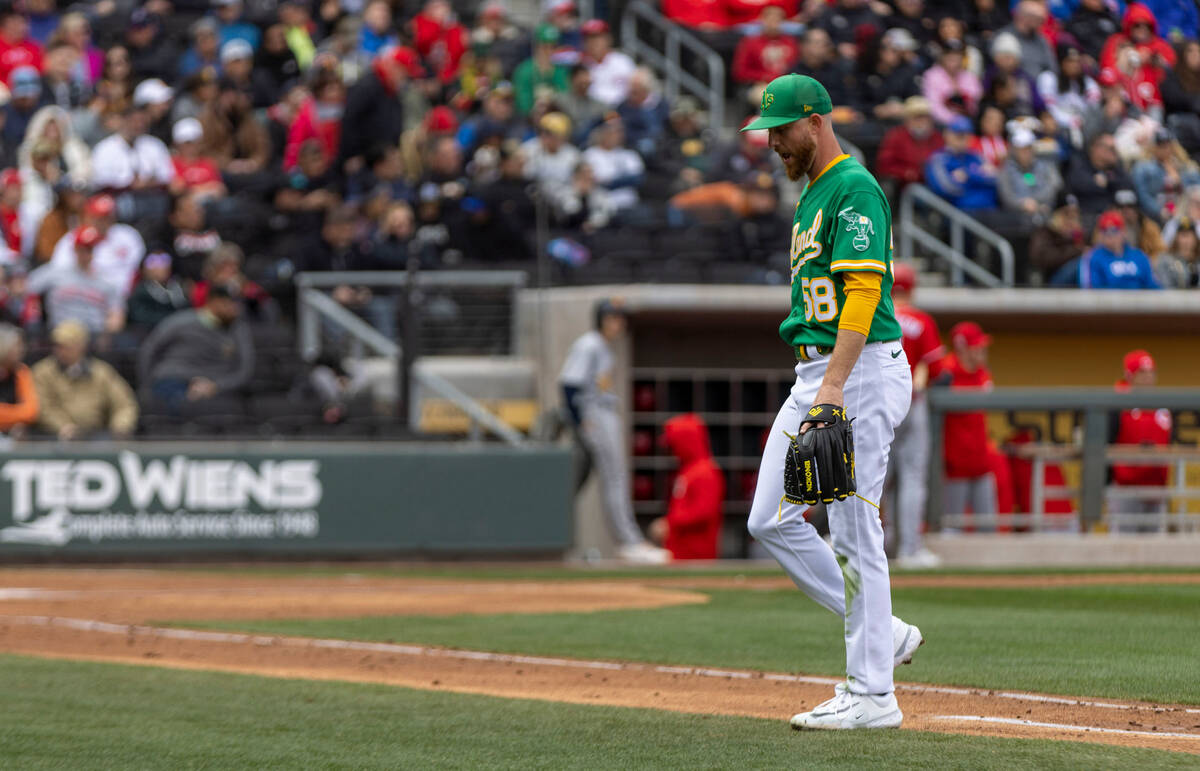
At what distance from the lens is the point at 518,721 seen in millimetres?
5324

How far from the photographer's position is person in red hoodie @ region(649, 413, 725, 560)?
43.0 ft

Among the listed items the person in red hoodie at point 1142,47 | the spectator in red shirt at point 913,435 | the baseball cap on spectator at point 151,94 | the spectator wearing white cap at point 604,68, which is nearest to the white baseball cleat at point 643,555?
the spectator in red shirt at point 913,435

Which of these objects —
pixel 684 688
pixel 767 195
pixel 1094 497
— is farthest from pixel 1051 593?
pixel 767 195

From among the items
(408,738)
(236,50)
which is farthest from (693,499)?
(408,738)

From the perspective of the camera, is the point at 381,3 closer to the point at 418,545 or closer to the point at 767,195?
the point at 767,195

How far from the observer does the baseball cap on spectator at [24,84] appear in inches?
649

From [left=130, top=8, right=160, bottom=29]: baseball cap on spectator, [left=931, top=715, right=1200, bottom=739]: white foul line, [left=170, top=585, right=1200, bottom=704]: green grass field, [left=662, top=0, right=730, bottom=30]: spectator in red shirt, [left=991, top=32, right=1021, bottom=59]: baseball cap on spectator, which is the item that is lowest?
[left=170, top=585, right=1200, bottom=704]: green grass field

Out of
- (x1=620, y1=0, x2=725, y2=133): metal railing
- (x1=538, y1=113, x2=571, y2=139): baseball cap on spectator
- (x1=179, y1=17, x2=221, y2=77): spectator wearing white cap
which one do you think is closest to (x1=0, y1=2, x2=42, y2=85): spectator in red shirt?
(x1=179, y1=17, x2=221, y2=77): spectator wearing white cap

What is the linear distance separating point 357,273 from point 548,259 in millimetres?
1757

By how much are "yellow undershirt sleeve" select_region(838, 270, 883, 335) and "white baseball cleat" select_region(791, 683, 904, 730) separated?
105 cm

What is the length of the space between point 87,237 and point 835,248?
10528 millimetres

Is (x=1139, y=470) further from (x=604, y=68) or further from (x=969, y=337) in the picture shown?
(x=604, y=68)

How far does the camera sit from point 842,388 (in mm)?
4770

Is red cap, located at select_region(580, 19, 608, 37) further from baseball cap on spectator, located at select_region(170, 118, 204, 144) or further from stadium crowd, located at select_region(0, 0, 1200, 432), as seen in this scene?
baseball cap on spectator, located at select_region(170, 118, 204, 144)
